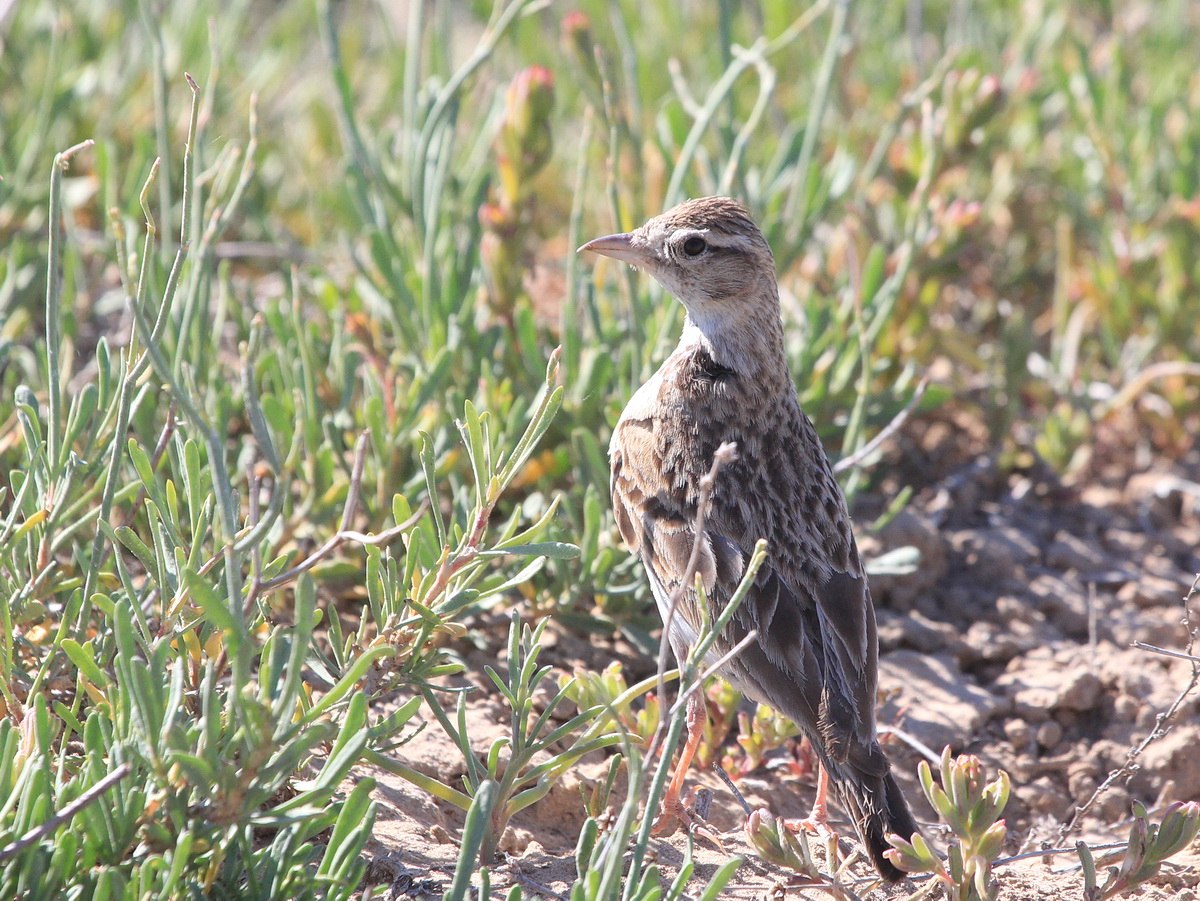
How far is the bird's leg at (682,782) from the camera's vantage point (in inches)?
128

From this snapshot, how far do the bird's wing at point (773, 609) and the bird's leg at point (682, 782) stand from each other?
186 millimetres

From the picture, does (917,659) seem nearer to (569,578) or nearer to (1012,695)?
(1012,695)

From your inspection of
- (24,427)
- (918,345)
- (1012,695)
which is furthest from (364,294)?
(1012,695)

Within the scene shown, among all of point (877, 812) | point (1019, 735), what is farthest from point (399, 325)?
point (1019, 735)

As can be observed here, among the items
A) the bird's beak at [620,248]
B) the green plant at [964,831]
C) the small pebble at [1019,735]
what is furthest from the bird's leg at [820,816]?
the bird's beak at [620,248]

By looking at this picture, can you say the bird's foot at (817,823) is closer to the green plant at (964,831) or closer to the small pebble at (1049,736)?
the green plant at (964,831)

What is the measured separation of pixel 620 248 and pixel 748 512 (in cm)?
89

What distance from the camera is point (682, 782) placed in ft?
11.1

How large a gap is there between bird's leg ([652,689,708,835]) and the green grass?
0.96 feet

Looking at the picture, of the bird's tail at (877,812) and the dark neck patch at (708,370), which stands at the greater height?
the dark neck patch at (708,370)

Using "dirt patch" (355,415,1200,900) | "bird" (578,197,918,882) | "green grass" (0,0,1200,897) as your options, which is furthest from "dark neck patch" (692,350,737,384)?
"dirt patch" (355,415,1200,900)

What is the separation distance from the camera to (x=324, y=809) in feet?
8.57

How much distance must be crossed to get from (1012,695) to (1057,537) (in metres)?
0.87

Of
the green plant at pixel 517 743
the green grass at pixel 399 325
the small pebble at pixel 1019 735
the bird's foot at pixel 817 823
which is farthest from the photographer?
the small pebble at pixel 1019 735
